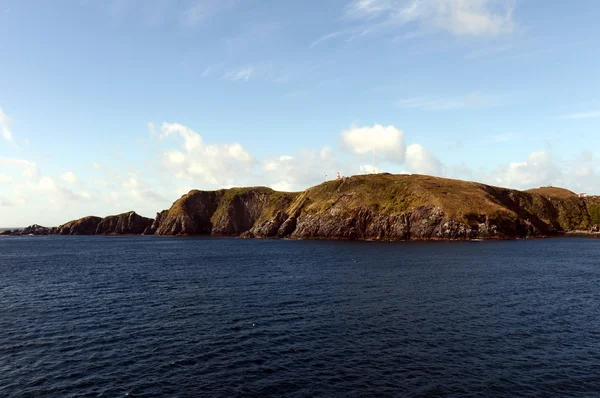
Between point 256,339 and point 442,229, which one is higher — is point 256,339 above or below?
below

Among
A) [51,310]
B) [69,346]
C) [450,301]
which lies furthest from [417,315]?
[51,310]

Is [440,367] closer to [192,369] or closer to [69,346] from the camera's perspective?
[192,369]

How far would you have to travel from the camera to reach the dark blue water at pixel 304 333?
125ft

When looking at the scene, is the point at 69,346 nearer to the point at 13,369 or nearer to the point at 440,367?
the point at 13,369

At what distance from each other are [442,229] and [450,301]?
133 metres

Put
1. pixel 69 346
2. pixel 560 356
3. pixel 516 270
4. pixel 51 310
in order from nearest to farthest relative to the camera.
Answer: pixel 560 356, pixel 69 346, pixel 51 310, pixel 516 270

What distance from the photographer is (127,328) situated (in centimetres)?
5531

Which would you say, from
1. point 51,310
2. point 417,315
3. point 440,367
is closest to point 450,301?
point 417,315

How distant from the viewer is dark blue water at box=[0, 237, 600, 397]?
38.0 meters

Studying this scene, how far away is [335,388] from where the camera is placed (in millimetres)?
36875

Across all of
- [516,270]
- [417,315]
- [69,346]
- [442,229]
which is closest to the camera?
[69,346]

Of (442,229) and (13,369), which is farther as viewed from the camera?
(442,229)

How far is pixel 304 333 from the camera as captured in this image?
173 ft

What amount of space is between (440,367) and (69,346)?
142 ft
